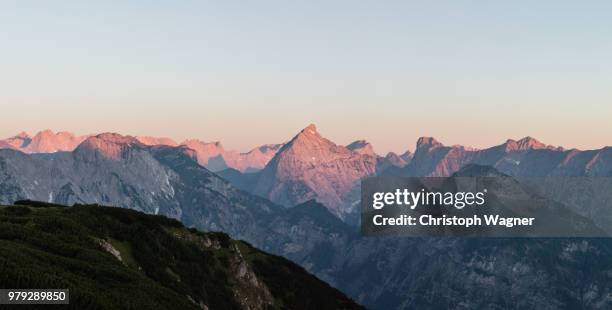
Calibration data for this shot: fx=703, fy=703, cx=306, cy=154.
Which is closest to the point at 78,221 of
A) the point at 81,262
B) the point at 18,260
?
the point at 81,262

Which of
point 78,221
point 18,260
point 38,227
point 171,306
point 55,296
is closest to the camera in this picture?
→ point 55,296

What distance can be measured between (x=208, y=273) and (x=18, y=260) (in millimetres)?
89753

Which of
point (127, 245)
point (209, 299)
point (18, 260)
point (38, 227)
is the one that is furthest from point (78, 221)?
point (18, 260)

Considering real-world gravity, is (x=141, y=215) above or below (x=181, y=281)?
above

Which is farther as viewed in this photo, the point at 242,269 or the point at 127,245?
the point at 242,269

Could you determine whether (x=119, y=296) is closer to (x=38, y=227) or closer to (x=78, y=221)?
(x=38, y=227)

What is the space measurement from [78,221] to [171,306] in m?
56.6

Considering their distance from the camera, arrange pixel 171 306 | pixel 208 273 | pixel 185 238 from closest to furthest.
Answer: pixel 171 306, pixel 208 273, pixel 185 238

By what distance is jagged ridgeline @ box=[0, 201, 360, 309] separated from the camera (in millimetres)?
90688

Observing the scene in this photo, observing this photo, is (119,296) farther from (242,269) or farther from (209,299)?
→ (242,269)

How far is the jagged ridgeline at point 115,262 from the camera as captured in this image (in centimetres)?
9069

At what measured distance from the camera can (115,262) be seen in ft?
407

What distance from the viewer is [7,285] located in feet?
269

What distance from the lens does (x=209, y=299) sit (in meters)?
166
